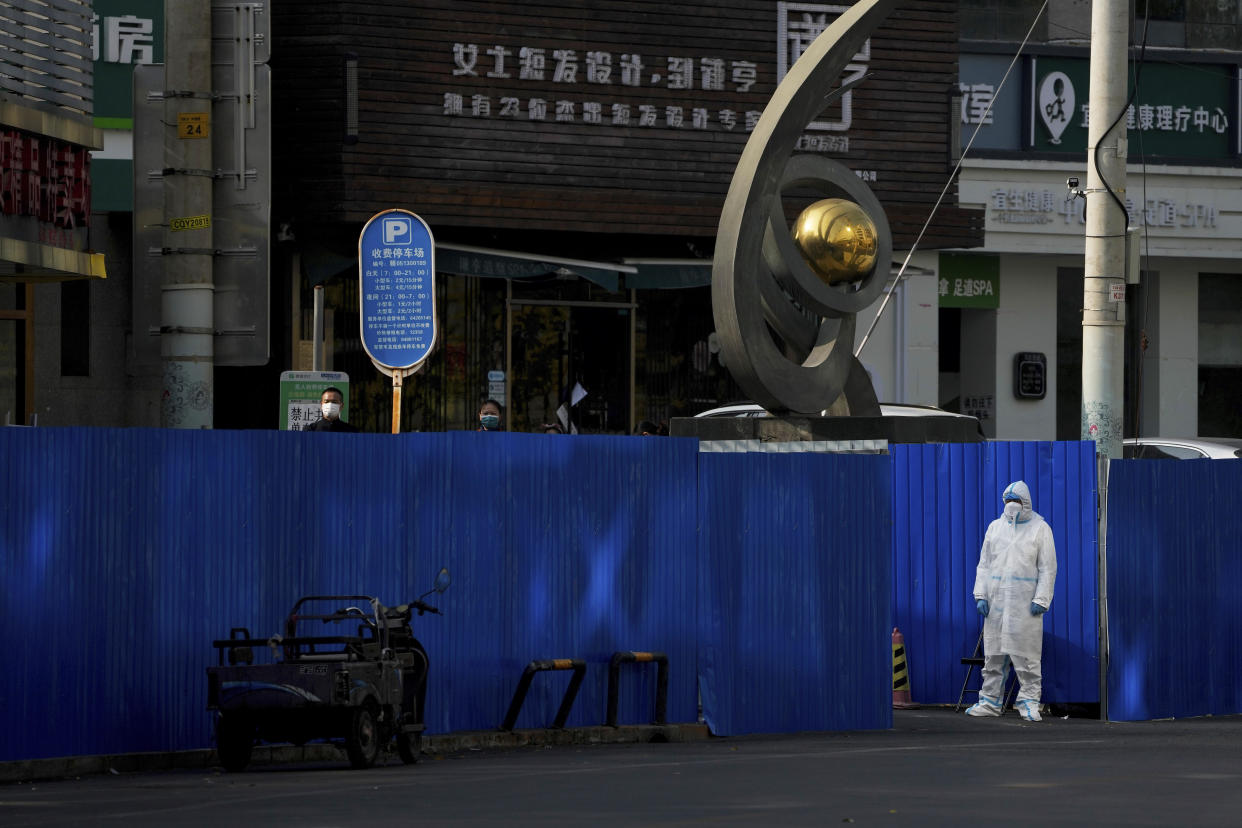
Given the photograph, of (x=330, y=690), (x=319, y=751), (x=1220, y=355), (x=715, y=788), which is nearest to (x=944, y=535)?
(x=319, y=751)

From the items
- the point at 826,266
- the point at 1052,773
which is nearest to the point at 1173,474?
the point at 826,266

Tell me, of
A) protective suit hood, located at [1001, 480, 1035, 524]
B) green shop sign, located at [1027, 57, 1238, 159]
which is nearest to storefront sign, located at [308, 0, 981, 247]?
green shop sign, located at [1027, 57, 1238, 159]

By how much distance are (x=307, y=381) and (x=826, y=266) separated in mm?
4515

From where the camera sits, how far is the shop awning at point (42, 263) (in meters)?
17.0

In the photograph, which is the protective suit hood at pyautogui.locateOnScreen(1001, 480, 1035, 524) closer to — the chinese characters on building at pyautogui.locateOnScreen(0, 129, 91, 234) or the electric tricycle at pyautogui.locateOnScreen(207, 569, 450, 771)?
the electric tricycle at pyautogui.locateOnScreen(207, 569, 450, 771)

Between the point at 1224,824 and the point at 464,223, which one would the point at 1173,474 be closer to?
the point at 1224,824

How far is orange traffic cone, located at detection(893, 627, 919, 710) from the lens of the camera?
16.6m

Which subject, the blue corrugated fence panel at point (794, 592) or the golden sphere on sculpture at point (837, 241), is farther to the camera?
the golden sphere on sculpture at point (837, 241)

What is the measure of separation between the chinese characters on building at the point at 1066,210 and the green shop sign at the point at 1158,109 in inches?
27.7

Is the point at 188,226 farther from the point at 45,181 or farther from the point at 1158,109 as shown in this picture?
the point at 1158,109

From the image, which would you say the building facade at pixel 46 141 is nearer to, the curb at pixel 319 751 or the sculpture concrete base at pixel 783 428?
the sculpture concrete base at pixel 783 428

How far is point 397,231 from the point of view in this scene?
1433 cm

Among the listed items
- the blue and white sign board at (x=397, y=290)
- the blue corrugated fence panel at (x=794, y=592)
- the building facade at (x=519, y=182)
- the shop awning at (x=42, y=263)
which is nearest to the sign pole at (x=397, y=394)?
the blue and white sign board at (x=397, y=290)

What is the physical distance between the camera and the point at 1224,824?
9.11 metres
